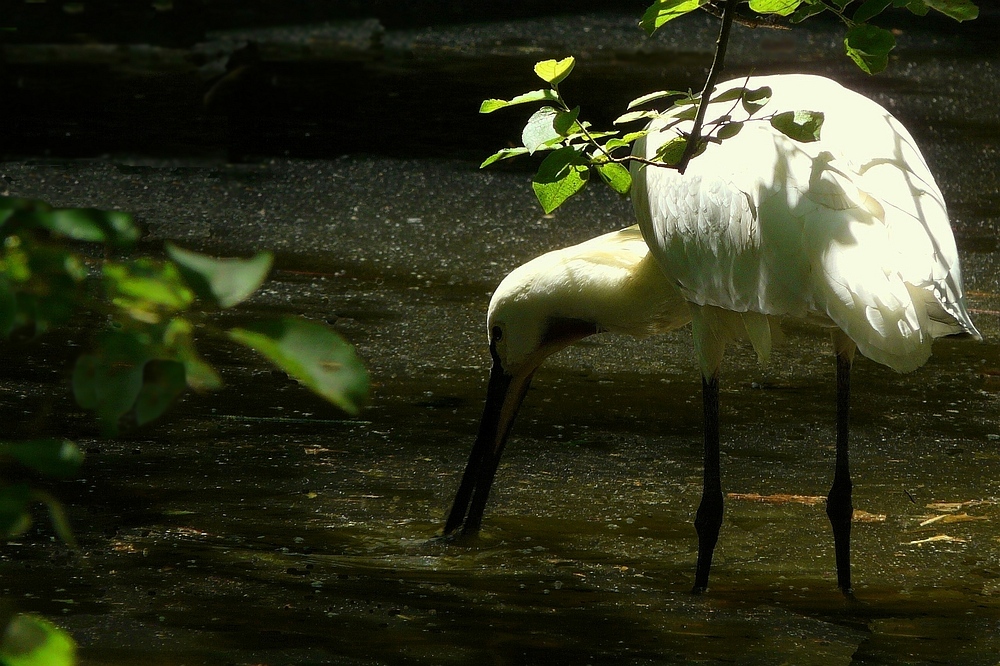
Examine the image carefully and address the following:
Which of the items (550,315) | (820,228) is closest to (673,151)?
(820,228)

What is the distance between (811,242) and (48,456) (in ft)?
9.18

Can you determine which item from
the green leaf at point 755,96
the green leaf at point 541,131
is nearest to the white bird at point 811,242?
the green leaf at point 755,96

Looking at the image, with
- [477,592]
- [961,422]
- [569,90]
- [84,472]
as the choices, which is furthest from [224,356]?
[569,90]

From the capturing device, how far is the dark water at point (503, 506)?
3.56 metres

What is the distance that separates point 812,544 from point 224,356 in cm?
268

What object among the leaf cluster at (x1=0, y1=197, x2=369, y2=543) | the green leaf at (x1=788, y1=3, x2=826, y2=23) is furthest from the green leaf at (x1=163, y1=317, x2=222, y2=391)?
the green leaf at (x1=788, y1=3, x2=826, y2=23)

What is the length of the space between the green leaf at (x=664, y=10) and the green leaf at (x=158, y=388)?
1.86 m

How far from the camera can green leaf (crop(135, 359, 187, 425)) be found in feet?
3.85

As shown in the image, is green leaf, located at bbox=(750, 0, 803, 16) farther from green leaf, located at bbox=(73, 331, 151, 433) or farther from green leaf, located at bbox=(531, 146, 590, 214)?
green leaf, located at bbox=(73, 331, 151, 433)

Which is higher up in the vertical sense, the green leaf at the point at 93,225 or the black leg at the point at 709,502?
the green leaf at the point at 93,225

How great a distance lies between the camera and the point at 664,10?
289cm

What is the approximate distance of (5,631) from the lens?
1.19 meters

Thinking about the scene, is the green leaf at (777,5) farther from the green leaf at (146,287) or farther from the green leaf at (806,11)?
the green leaf at (146,287)

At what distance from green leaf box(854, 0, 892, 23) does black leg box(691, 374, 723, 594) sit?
5.22 ft
